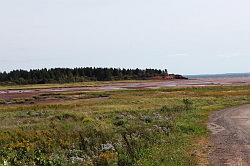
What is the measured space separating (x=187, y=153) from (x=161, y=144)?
1799mm

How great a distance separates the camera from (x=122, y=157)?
16.3 metres

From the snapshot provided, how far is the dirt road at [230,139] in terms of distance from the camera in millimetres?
17791

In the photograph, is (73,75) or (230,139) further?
(73,75)

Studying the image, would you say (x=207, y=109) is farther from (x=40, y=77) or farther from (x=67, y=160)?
(x=40, y=77)

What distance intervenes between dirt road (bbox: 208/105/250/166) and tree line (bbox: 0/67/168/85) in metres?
107

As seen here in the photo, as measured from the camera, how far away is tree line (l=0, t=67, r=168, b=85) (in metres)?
140

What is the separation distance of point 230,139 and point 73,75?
5040 inches

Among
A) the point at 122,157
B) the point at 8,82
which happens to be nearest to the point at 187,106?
the point at 122,157

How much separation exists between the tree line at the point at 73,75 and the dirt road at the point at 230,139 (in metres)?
107

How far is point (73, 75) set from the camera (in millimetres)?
149625

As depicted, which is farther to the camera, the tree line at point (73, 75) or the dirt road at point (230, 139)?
the tree line at point (73, 75)

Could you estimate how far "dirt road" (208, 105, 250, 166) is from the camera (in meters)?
17.8

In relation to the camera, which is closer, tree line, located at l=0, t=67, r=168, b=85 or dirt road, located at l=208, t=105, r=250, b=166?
dirt road, located at l=208, t=105, r=250, b=166

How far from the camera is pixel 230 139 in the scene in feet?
76.6
